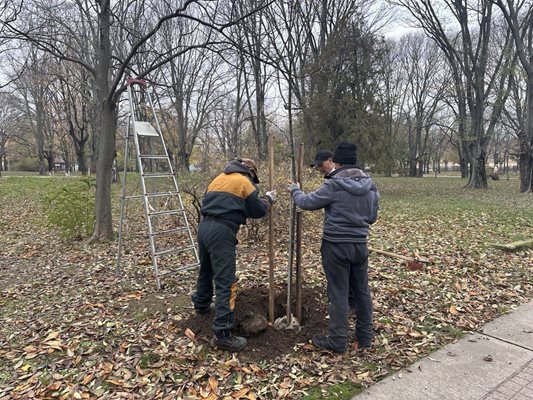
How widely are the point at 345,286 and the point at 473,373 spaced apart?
125 centimetres

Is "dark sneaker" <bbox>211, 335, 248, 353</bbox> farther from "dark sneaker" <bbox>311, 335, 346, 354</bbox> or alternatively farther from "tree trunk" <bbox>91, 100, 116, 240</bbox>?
"tree trunk" <bbox>91, 100, 116, 240</bbox>

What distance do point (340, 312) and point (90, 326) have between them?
2.64 m

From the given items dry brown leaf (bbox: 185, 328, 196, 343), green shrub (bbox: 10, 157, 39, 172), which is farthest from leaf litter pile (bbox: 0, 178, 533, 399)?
green shrub (bbox: 10, 157, 39, 172)

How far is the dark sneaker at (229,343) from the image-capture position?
350cm

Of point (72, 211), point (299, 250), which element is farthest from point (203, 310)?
point (72, 211)

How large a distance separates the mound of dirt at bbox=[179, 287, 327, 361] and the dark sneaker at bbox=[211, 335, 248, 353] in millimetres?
70

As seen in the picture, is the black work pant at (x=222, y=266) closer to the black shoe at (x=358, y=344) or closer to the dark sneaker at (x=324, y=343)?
the dark sneaker at (x=324, y=343)

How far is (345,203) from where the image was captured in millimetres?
3396

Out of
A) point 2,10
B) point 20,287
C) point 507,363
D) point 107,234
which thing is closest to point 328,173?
point 507,363

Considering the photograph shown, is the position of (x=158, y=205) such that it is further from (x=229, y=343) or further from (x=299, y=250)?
(x=229, y=343)

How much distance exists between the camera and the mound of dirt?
3.59 m

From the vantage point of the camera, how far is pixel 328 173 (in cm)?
369

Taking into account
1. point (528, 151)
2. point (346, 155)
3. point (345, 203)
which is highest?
point (528, 151)

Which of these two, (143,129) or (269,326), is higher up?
(143,129)
